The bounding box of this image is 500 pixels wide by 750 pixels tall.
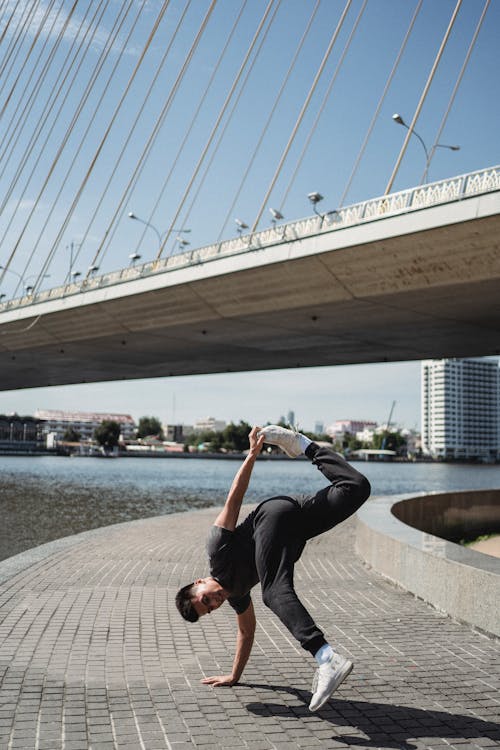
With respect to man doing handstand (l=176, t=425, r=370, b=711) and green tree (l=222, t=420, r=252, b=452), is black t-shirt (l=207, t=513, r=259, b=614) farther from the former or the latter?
green tree (l=222, t=420, r=252, b=452)

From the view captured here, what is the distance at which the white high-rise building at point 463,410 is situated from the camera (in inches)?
7136

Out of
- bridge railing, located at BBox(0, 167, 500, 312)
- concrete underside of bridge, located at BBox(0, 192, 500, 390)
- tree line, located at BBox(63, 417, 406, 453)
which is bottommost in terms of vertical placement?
tree line, located at BBox(63, 417, 406, 453)

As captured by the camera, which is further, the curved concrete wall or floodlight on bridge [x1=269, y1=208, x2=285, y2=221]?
floodlight on bridge [x1=269, y1=208, x2=285, y2=221]

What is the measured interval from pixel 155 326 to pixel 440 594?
24205 mm

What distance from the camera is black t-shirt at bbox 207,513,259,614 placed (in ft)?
13.1

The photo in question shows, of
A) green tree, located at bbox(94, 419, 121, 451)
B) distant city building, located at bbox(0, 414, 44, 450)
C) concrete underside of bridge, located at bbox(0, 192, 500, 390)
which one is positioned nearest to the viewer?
concrete underside of bridge, located at bbox(0, 192, 500, 390)

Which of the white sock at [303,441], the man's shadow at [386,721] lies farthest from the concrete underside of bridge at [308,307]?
the man's shadow at [386,721]

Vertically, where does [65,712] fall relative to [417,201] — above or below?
below

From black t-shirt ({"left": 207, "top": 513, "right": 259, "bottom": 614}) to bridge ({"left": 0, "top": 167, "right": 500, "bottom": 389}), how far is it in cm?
1421

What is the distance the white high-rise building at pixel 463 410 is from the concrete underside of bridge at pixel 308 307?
147308 millimetres

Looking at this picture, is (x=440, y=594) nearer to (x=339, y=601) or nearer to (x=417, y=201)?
(x=339, y=601)

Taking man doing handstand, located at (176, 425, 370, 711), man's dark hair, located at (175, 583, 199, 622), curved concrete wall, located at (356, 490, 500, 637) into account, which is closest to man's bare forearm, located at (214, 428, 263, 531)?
man doing handstand, located at (176, 425, 370, 711)

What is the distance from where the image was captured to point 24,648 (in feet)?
17.4

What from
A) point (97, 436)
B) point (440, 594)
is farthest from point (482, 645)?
point (97, 436)
